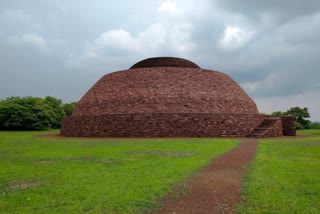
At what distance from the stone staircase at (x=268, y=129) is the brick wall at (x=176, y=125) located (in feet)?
1.59

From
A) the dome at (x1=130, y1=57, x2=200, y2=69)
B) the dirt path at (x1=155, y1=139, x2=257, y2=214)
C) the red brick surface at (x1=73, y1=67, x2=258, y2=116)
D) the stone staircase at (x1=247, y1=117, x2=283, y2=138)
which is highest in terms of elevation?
the dome at (x1=130, y1=57, x2=200, y2=69)

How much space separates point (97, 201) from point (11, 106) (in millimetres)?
38589

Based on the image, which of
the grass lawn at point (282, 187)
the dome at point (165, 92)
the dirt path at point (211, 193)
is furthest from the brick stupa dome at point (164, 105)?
the dirt path at point (211, 193)

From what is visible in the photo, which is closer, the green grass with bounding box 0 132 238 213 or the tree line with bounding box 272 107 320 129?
the green grass with bounding box 0 132 238 213

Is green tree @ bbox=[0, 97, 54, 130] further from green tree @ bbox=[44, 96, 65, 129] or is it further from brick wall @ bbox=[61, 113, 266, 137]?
brick wall @ bbox=[61, 113, 266, 137]

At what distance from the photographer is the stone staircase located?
19.4 meters

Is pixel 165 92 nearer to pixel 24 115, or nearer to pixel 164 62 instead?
pixel 164 62

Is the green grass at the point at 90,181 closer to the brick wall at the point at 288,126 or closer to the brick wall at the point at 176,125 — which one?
the brick wall at the point at 176,125

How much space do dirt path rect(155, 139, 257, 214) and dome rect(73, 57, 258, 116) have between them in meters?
13.4

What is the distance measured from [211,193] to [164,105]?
1557 cm

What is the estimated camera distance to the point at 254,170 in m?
7.36

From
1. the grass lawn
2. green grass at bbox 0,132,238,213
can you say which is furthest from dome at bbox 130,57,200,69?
the grass lawn

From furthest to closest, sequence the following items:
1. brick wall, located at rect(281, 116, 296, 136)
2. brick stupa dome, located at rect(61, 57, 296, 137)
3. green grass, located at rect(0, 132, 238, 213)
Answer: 1. brick wall, located at rect(281, 116, 296, 136)
2. brick stupa dome, located at rect(61, 57, 296, 137)
3. green grass, located at rect(0, 132, 238, 213)

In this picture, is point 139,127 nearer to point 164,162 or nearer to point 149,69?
point 149,69
